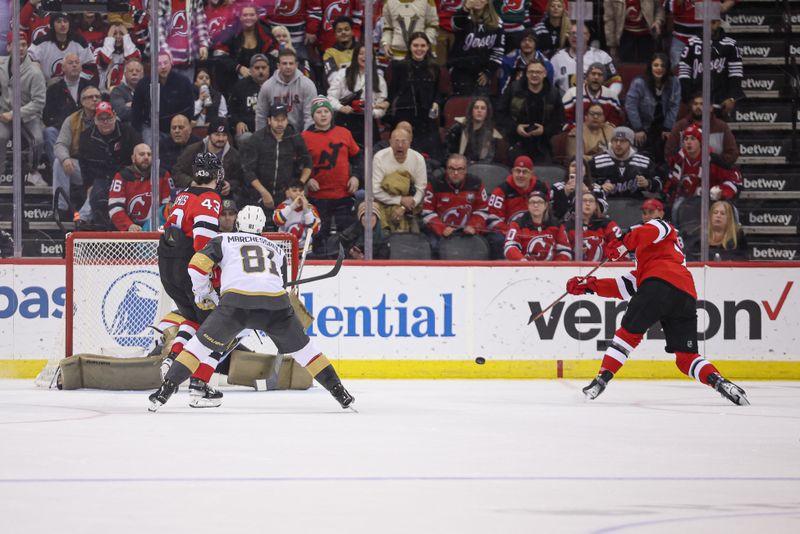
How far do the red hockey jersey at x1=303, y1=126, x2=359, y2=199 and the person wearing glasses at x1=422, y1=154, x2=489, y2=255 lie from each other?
58 centimetres

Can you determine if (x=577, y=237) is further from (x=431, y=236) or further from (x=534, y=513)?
(x=534, y=513)

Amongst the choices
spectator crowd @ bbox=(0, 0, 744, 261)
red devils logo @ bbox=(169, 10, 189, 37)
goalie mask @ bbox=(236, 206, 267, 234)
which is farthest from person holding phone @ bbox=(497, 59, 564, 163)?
goalie mask @ bbox=(236, 206, 267, 234)

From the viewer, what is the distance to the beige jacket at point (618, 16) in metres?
9.69

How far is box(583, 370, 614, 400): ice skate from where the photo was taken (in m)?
7.20

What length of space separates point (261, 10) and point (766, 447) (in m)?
5.72

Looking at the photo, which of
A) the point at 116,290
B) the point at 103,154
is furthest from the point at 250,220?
the point at 103,154

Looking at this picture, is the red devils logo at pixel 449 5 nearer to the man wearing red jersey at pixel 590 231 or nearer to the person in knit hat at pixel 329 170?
the person in knit hat at pixel 329 170

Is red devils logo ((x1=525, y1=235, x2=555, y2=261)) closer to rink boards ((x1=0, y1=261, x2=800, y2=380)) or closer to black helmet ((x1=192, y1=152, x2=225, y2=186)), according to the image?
rink boards ((x1=0, y1=261, x2=800, y2=380))

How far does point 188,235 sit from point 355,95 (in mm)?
2095

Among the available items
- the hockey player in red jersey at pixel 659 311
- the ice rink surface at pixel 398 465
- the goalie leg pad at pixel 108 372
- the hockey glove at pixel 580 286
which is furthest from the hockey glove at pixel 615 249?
the goalie leg pad at pixel 108 372

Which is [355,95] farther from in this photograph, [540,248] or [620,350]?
[620,350]

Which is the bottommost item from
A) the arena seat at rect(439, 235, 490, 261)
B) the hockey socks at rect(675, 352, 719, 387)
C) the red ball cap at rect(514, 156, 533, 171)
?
the hockey socks at rect(675, 352, 719, 387)

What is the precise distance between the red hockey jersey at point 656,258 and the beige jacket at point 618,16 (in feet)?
9.03

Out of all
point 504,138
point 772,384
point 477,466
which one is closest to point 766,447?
point 477,466
